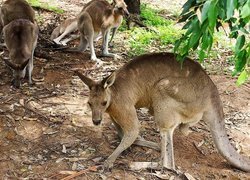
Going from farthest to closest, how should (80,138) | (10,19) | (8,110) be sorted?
(10,19) < (8,110) < (80,138)

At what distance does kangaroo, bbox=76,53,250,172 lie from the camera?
446 centimetres

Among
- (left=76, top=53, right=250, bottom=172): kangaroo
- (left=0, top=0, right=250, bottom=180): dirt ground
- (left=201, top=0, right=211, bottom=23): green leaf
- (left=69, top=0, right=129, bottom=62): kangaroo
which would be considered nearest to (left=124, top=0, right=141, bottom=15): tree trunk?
(left=69, top=0, right=129, bottom=62): kangaroo

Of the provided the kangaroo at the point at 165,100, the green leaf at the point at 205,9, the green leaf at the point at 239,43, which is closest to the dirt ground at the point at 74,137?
the kangaroo at the point at 165,100

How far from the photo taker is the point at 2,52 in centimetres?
745

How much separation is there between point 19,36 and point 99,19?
1700 mm

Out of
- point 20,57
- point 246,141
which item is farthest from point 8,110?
point 246,141

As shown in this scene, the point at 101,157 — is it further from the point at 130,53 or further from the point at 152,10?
the point at 152,10

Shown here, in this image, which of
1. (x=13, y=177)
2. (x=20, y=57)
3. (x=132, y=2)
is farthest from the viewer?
(x=132, y=2)

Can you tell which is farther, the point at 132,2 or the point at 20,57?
the point at 132,2

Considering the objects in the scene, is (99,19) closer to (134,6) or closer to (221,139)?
(134,6)

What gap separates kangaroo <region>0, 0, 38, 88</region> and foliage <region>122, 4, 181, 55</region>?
1960mm

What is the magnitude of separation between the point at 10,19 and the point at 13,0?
432 millimetres

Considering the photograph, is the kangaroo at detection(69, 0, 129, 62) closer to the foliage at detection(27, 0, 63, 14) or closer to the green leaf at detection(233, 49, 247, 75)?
the foliage at detection(27, 0, 63, 14)

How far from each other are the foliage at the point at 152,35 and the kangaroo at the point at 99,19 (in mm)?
583
